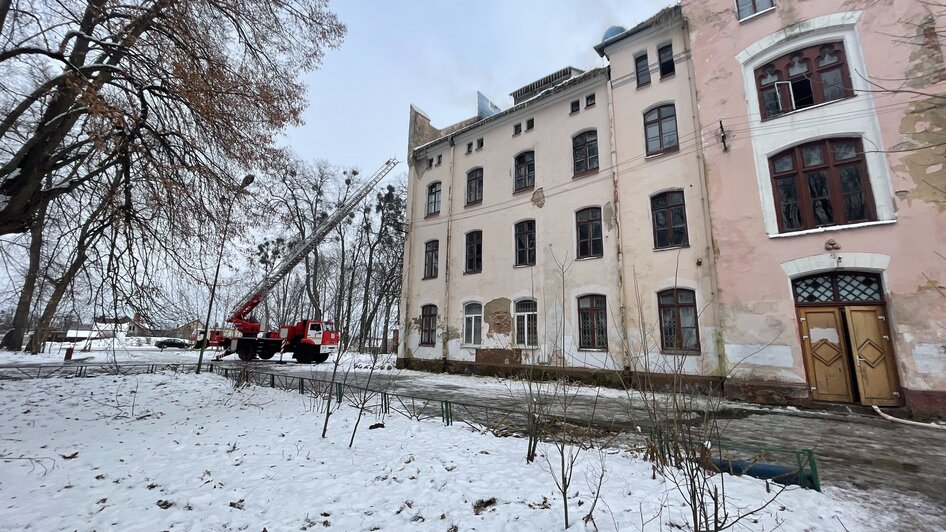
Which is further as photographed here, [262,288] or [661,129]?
[262,288]

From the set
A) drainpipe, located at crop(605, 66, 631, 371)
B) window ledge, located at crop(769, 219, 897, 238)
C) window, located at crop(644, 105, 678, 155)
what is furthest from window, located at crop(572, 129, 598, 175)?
window ledge, located at crop(769, 219, 897, 238)

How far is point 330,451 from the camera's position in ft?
19.0

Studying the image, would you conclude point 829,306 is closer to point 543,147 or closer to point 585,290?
point 585,290

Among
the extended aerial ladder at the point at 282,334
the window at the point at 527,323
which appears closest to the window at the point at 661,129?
the window at the point at 527,323

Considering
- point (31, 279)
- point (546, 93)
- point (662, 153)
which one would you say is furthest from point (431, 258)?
point (31, 279)

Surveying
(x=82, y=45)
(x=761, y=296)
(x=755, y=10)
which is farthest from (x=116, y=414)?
(x=755, y=10)

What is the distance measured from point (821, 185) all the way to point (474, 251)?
11896 millimetres

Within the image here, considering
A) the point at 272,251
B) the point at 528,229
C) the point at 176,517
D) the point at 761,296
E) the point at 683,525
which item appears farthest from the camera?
the point at 272,251

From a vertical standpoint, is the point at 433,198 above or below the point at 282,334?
above

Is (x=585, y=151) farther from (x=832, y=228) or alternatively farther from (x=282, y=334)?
(x=282, y=334)

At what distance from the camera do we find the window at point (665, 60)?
44.1 ft

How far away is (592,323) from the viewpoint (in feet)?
45.4

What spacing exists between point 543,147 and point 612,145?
3175 mm

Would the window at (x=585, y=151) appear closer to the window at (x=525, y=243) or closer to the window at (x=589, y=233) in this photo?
the window at (x=589, y=233)
